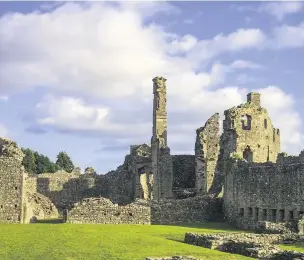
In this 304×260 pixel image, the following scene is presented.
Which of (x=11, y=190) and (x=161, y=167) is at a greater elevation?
(x=161, y=167)

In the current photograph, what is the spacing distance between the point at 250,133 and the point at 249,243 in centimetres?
3828

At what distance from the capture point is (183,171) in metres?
73.4

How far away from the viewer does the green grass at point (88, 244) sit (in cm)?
2667

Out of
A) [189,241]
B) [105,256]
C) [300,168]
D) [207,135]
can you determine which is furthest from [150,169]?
[105,256]

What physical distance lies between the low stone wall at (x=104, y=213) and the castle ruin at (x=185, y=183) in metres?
0.07

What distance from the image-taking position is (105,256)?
26406 mm

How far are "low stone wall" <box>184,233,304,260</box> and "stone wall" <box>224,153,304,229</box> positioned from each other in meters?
8.64

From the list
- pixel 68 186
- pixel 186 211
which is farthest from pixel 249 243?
pixel 68 186

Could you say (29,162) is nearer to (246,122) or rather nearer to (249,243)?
(246,122)

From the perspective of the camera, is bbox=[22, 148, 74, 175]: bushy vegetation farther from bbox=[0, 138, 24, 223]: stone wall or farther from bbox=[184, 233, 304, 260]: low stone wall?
bbox=[184, 233, 304, 260]: low stone wall

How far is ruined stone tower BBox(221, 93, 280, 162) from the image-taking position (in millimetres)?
63969

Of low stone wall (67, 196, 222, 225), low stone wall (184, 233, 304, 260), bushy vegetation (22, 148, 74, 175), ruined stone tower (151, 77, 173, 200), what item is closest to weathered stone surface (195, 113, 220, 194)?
ruined stone tower (151, 77, 173, 200)

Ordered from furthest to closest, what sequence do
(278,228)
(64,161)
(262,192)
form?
1. (64,161)
2. (262,192)
3. (278,228)

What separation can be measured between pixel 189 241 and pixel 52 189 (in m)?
49.7
